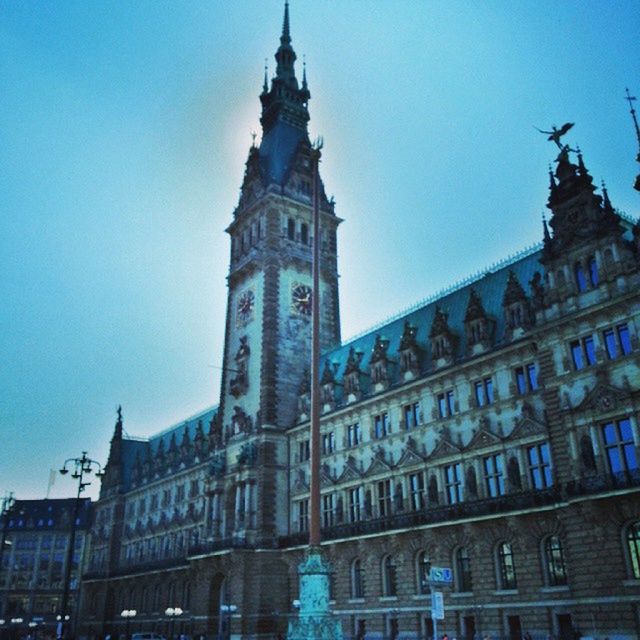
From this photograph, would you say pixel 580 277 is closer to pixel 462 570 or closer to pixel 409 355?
pixel 409 355

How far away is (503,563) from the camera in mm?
39531

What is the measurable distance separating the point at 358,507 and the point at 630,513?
2343cm

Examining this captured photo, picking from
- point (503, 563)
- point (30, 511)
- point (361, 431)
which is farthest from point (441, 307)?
point (30, 511)

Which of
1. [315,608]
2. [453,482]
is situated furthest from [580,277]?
[315,608]

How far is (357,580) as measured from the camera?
49.7 metres

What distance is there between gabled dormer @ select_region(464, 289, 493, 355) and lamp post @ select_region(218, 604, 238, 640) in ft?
90.9

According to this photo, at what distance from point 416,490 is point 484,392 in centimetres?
858

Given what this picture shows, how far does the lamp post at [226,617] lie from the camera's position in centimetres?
5425

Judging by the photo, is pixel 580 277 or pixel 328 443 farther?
pixel 328 443

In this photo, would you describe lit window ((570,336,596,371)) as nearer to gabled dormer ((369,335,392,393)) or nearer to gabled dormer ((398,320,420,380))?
gabled dormer ((398,320,420,380))

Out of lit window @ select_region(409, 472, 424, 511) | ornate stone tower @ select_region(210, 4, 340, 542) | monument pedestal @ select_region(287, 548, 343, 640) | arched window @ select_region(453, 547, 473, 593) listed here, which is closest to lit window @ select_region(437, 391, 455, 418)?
lit window @ select_region(409, 472, 424, 511)

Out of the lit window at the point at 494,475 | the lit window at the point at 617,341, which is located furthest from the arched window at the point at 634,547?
the lit window at the point at 494,475

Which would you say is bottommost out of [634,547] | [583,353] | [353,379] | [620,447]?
[634,547]

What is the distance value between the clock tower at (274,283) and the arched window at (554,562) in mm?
28570
